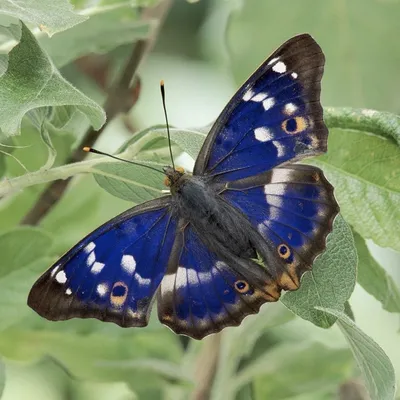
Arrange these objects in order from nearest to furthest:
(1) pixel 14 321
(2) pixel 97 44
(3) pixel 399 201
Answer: (3) pixel 399 201, (1) pixel 14 321, (2) pixel 97 44

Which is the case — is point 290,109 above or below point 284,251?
above

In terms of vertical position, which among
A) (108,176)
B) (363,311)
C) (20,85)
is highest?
(20,85)

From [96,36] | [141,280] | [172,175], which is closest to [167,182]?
[172,175]

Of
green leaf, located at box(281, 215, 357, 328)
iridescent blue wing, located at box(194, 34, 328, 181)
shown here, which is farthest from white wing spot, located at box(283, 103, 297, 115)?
green leaf, located at box(281, 215, 357, 328)

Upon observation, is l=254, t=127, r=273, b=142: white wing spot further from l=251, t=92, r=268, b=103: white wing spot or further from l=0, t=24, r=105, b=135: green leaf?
l=0, t=24, r=105, b=135: green leaf

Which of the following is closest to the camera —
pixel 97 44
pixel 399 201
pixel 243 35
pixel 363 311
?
pixel 399 201

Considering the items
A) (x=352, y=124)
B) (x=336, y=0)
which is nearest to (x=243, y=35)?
(x=336, y=0)

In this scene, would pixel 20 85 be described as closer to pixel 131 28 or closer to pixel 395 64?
pixel 131 28

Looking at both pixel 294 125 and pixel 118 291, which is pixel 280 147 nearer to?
pixel 294 125

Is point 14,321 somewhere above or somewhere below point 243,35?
below
